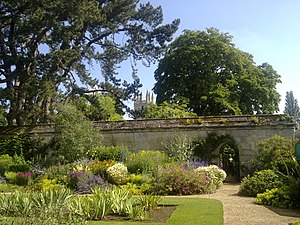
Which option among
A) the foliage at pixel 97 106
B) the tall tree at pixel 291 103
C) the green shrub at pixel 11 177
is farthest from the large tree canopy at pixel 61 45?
the tall tree at pixel 291 103

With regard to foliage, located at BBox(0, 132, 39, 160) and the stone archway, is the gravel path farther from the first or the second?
foliage, located at BBox(0, 132, 39, 160)

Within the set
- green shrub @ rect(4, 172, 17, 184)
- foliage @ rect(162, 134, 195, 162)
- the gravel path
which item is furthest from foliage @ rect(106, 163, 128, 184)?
the gravel path

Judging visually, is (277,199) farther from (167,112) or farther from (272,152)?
(167,112)

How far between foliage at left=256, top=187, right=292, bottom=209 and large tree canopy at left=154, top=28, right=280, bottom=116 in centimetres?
1757

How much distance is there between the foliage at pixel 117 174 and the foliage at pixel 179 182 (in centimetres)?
216

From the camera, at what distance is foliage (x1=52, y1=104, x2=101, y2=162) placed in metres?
18.1

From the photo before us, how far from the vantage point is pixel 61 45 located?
2442 cm

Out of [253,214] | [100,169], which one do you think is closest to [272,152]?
[253,214]

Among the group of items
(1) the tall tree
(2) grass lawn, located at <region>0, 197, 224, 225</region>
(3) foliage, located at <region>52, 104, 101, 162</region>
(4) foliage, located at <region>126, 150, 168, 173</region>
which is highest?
(1) the tall tree

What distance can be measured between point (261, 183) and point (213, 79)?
1765cm

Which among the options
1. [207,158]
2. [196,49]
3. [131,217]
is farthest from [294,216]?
[196,49]

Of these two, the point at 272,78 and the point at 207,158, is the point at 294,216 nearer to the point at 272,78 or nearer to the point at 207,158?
the point at 207,158

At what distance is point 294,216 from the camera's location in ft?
26.7

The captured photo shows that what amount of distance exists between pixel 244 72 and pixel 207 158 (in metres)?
11.7
